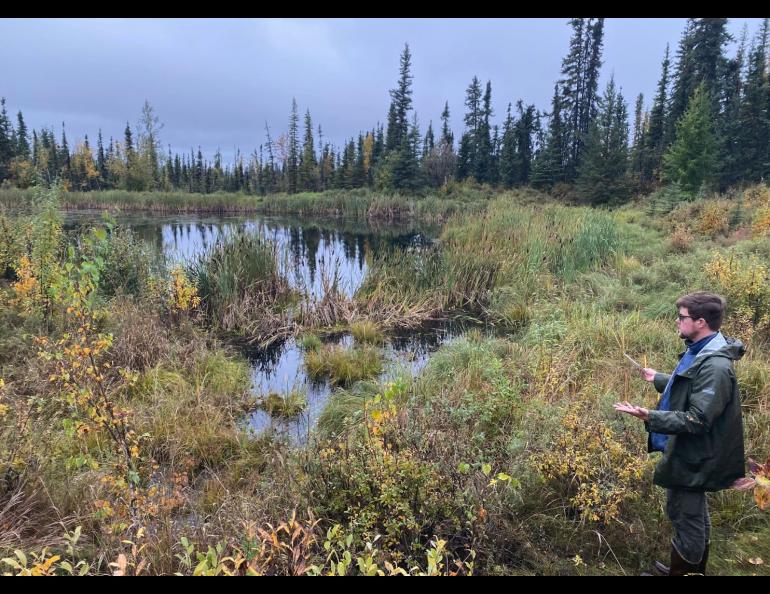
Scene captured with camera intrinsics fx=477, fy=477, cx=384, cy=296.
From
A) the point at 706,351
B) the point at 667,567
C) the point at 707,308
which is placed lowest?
the point at 667,567

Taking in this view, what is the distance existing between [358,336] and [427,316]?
1.82m

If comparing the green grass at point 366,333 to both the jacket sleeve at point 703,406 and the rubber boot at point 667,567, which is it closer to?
the rubber boot at point 667,567

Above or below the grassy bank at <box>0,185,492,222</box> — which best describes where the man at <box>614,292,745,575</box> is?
below

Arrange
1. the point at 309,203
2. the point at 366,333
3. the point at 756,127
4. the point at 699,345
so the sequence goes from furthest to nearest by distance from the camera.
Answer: the point at 309,203, the point at 756,127, the point at 366,333, the point at 699,345

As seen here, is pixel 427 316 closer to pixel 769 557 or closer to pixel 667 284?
pixel 667 284

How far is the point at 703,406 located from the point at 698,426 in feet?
0.37

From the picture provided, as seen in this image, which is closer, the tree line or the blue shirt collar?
the blue shirt collar

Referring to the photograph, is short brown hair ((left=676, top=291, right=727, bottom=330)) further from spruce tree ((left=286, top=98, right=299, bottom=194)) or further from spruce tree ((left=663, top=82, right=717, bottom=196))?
spruce tree ((left=286, top=98, right=299, bottom=194))

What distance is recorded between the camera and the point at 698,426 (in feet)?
8.22

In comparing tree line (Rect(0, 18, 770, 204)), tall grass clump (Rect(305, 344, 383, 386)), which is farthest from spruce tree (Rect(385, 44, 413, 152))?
tall grass clump (Rect(305, 344, 383, 386))

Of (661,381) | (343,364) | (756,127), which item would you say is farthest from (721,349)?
(756,127)

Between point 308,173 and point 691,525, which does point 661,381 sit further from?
point 308,173

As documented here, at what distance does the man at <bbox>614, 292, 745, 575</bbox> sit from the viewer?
2.52 m

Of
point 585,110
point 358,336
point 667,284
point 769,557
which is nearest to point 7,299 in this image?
point 358,336
